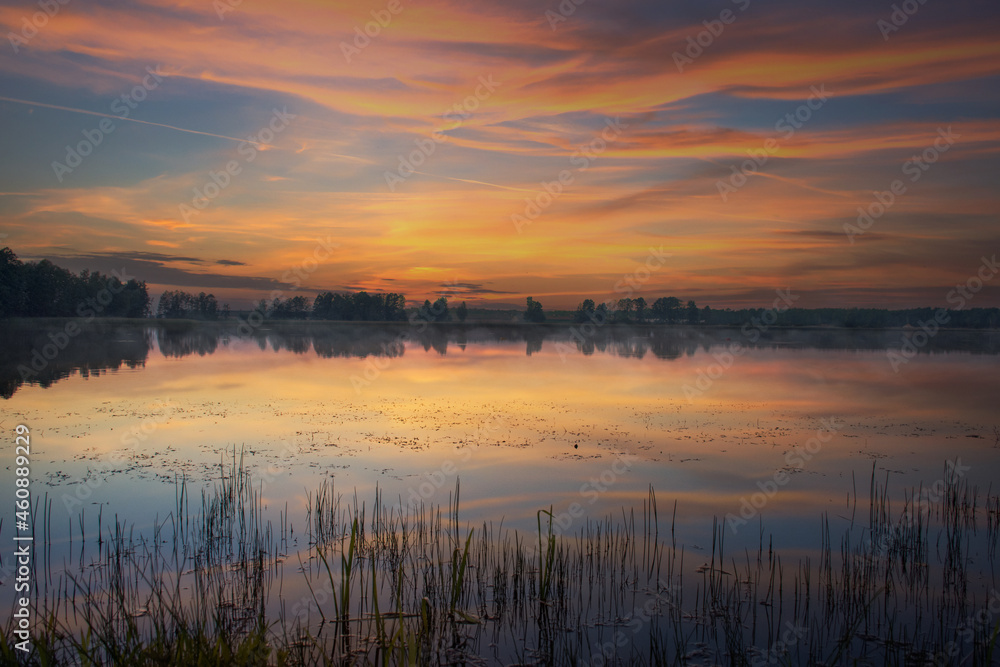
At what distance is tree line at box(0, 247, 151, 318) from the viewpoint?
60.3 meters

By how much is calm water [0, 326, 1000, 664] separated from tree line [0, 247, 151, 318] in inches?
1706

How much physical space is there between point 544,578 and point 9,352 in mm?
39556

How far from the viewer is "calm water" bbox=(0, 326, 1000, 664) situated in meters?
9.38

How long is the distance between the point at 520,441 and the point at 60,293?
8210cm

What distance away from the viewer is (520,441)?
13844 mm

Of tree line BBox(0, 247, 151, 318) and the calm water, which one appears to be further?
tree line BBox(0, 247, 151, 318)

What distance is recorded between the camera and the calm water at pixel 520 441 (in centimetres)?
938

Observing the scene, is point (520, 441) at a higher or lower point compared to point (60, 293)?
lower

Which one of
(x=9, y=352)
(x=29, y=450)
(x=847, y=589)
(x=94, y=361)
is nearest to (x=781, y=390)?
(x=847, y=589)

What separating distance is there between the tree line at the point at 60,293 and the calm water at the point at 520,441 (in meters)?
43.3

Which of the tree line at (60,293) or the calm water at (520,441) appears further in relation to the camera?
the tree line at (60,293)

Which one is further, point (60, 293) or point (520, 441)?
point (60, 293)

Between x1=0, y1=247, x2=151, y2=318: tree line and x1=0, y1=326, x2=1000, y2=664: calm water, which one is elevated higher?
x1=0, y1=247, x2=151, y2=318: tree line

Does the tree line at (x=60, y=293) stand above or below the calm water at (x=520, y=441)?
above
